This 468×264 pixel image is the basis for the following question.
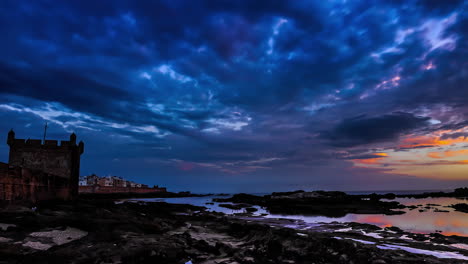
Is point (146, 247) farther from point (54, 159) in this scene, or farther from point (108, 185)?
point (108, 185)

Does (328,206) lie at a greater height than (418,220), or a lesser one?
lesser

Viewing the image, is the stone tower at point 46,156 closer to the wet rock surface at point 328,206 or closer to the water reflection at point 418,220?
the water reflection at point 418,220

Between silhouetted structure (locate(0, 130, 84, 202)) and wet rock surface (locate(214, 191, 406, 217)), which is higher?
silhouetted structure (locate(0, 130, 84, 202))

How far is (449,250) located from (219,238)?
10594mm

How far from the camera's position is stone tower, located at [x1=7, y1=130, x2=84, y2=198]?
26688mm

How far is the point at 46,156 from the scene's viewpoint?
2719cm

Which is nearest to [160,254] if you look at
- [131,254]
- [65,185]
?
[131,254]

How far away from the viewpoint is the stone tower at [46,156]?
87.6ft

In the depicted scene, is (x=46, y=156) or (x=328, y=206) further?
(x=328, y=206)

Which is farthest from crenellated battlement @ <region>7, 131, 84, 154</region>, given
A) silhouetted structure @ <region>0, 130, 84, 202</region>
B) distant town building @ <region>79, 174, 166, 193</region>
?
distant town building @ <region>79, 174, 166, 193</region>

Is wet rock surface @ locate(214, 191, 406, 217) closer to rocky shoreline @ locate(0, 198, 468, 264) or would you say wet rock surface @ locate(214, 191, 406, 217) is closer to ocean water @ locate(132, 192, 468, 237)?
ocean water @ locate(132, 192, 468, 237)

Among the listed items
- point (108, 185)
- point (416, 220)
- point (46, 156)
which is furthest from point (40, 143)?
point (108, 185)

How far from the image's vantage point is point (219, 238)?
1376 cm

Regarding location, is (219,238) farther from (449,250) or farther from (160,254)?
(449,250)
